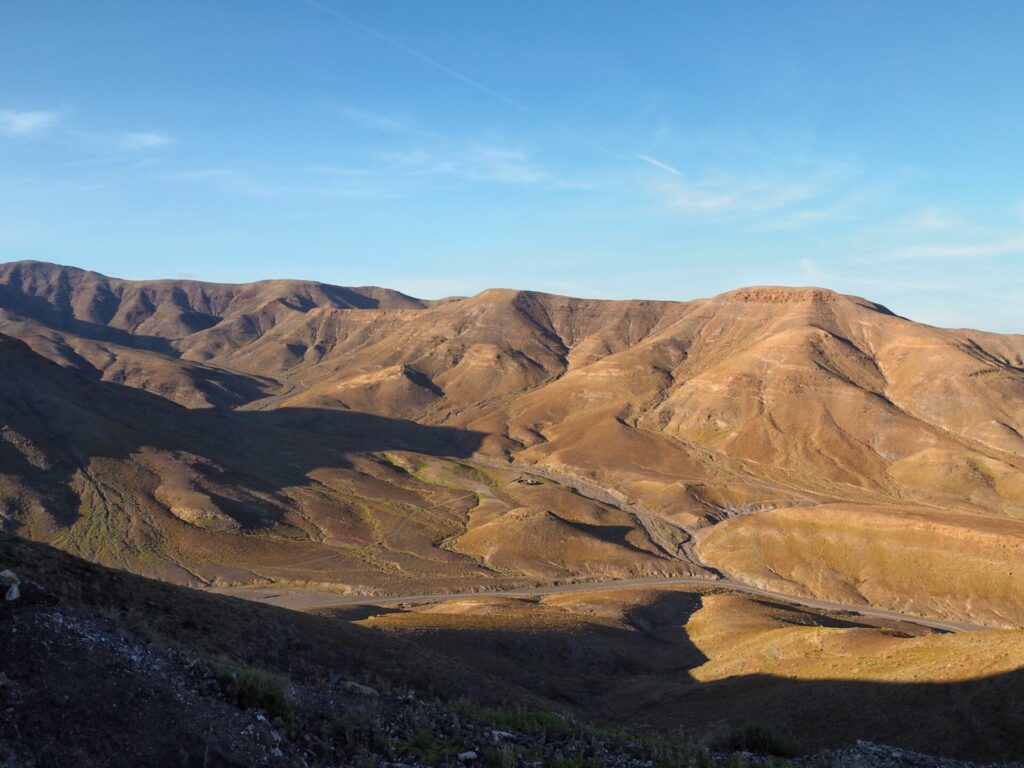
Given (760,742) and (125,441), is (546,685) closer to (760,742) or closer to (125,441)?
(760,742)

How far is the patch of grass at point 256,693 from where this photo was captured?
13898 millimetres

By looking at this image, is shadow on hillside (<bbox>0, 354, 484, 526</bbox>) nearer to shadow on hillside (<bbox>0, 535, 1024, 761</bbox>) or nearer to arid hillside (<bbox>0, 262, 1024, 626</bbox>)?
arid hillside (<bbox>0, 262, 1024, 626</bbox>)

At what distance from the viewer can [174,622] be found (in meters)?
22.8

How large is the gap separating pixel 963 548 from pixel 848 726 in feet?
243

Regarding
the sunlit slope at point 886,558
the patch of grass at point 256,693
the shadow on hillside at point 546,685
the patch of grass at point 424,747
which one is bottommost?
the sunlit slope at point 886,558

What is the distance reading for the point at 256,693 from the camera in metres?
14.2

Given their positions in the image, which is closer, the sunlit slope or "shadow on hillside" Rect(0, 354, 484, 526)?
the sunlit slope

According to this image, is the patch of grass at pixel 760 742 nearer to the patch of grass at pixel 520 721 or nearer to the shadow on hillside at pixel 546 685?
the shadow on hillside at pixel 546 685

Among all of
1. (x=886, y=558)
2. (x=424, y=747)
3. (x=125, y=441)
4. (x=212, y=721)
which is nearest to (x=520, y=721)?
(x=424, y=747)

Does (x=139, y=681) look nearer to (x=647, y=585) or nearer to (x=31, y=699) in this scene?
(x=31, y=699)

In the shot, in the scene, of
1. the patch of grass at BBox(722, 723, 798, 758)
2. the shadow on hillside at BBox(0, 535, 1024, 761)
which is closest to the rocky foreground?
the shadow on hillside at BBox(0, 535, 1024, 761)

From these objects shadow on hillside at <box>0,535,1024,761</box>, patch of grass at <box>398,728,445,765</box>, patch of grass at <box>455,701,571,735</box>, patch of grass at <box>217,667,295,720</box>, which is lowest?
shadow on hillside at <box>0,535,1024,761</box>

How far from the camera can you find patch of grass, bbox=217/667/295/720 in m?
13.9

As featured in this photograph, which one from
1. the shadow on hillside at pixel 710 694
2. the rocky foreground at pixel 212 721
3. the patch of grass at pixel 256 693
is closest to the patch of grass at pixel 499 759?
the rocky foreground at pixel 212 721
